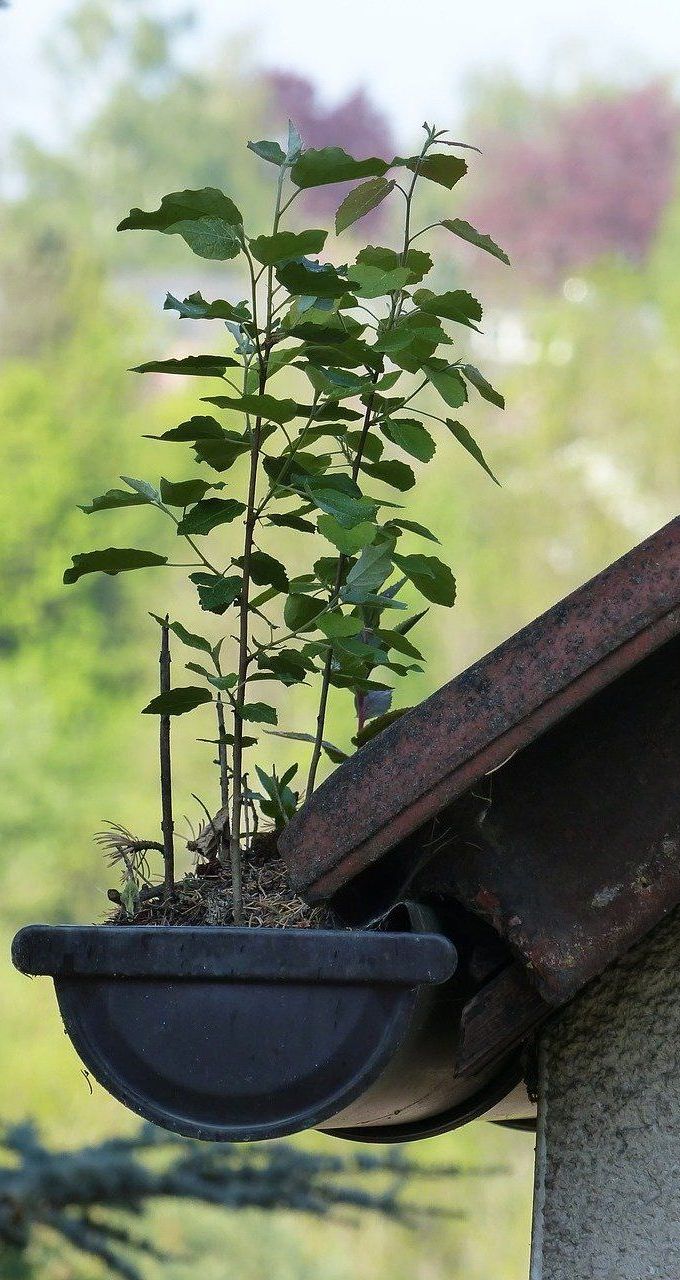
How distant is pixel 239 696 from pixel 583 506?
38.4ft

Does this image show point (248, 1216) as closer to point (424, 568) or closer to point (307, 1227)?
point (307, 1227)

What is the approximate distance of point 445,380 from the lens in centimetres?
68

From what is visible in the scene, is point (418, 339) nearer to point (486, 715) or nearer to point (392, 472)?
point (392, 472)

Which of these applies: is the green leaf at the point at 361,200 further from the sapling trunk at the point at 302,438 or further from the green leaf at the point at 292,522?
the green leaf at the point at 292,522

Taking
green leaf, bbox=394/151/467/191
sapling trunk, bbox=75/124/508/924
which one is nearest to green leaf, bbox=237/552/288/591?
sapling trunk, bbox=75/124/508/924

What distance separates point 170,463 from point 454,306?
1184cm

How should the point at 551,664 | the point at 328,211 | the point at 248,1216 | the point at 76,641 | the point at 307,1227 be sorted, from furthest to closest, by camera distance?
the point at 328,211
the point at 76,641
the point at 307,1227
the point at 248,1216
the point at 551,664

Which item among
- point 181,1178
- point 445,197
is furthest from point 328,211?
point 181,1178

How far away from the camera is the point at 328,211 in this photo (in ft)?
49.8

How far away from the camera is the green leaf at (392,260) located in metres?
0.70

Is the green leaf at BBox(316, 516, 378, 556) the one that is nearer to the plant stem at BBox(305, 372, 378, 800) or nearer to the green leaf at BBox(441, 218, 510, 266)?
the plant stem at BBox(305, 372, 378, 800)

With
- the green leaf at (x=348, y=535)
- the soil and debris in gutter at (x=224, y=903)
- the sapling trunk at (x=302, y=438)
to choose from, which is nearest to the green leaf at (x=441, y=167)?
the sapling trunk at (x=302, y=438)

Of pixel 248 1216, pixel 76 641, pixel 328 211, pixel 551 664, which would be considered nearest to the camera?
pixel 551 664

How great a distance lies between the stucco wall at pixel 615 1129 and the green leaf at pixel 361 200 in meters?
0.40
